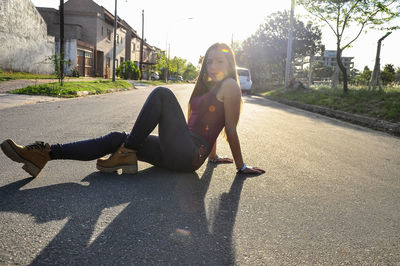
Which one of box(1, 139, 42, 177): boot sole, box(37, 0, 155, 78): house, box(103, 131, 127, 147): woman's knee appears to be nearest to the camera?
box(1, 139, 42, 177): boot sole

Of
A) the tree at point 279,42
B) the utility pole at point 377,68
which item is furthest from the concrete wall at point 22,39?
the tree at point 279,42

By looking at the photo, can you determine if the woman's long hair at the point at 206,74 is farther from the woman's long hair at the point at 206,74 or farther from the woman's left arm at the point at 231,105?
the woman's left arm at the point at 231,105

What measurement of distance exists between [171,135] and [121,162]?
20.1 inches

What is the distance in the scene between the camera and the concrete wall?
18031 mm

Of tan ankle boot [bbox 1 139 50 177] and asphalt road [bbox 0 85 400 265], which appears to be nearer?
asphalt road [bbox 0 85 400 265]

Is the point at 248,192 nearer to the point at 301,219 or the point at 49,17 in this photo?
the point at 301,219

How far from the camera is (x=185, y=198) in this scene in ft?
8.36

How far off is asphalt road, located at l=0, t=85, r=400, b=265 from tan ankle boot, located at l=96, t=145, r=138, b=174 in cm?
7

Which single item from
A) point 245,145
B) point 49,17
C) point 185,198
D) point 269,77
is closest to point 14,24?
point 49,17

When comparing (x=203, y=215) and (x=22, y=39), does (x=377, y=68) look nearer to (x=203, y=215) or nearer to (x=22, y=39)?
(x=203, y=215)

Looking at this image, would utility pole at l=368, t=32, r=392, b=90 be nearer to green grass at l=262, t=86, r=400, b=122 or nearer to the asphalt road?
green grass at l=262, t=86, r=400, b=122

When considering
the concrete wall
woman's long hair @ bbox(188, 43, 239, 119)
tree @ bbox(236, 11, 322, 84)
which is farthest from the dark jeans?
tree @ bbox(236, 11, 322, 84)

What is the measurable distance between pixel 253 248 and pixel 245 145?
3108 mm

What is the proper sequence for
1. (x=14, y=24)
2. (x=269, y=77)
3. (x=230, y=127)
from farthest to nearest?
(x=269, y=77)
(x=14, y=24)
(x=230, y=127)
